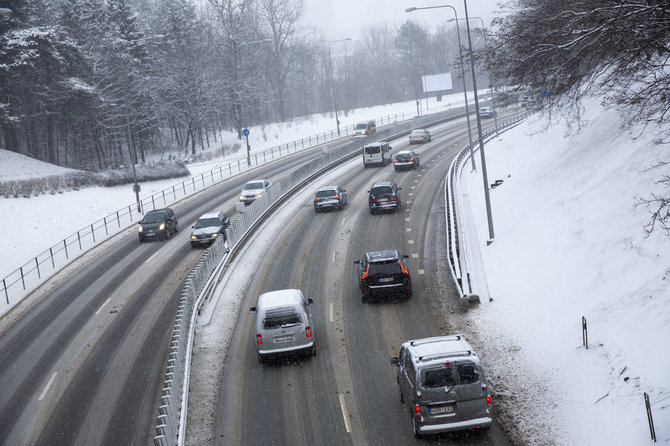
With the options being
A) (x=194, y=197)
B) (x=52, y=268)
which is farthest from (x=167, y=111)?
(x=52, y=268)

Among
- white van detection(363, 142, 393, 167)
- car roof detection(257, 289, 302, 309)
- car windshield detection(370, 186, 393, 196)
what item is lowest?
car roof detection(257, 289, 302, 309)

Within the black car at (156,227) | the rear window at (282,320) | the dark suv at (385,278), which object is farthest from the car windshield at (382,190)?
the rear window at (282,320)

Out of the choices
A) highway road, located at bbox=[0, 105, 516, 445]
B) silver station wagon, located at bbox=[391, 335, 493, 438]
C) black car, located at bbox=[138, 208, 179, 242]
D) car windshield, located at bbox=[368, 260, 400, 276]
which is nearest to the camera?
silver station wagon, located at bbox=[391, 335, 493, 438]

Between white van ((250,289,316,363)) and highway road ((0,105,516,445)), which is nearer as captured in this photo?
highway road ((0,105,516,445))

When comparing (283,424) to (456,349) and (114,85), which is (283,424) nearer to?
(456,349)

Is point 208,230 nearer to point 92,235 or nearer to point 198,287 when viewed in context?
point 198,287

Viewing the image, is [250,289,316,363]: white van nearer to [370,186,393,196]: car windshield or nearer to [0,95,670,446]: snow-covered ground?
[0,95,670,446]: snow-covered ground

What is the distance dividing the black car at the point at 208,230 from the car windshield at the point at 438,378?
20.1 m

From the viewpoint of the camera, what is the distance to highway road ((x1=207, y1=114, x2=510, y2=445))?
13602 millimetres

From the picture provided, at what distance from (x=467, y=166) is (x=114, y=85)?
39414mm

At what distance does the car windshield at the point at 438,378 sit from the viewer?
12.0m

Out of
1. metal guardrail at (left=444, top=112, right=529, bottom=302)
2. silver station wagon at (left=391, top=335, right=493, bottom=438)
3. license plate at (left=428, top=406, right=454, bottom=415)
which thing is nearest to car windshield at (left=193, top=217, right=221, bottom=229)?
metal guardrail at (left=444, top=112, right=529, bottom=302)

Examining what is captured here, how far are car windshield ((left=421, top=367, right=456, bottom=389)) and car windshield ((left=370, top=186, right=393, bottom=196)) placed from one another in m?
22.4

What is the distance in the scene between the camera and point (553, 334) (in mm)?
15961
